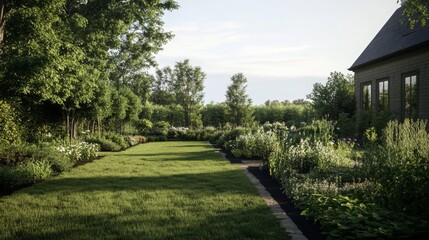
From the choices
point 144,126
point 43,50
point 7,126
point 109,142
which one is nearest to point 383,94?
point 109,142

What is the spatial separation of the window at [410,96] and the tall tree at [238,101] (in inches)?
817

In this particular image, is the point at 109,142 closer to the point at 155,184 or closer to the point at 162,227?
the point at 155,184

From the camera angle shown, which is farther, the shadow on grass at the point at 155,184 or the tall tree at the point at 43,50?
the tall tree at the point at 43,50

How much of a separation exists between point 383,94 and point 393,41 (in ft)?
8.13

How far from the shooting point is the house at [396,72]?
47.5 ft

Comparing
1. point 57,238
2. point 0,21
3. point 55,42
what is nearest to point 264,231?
point 57,238

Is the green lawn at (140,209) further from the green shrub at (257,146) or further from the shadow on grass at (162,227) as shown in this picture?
the green shrub at (257,146)

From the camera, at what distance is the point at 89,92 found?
1427cm

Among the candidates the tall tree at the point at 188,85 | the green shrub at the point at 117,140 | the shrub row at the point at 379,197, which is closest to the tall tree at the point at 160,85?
the tall tree at the point at 188,85

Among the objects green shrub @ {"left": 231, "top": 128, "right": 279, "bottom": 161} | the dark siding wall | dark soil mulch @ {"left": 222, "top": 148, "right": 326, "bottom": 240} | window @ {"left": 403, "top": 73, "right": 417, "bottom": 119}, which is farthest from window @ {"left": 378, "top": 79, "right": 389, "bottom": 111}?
dark soil mulch @ {"left": 222, "top": 148, "right": 326, "bottom": 240}

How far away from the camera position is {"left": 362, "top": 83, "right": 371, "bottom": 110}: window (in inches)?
759

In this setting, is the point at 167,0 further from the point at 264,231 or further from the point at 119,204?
the point at 264,231

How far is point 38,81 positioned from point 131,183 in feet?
10.8

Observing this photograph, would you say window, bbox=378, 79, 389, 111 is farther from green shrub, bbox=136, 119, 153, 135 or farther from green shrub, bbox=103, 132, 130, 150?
green shrub, bbox=136, 119, 153, 135
